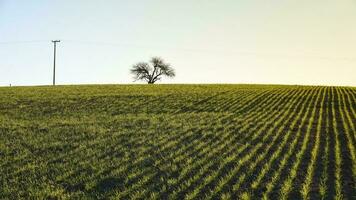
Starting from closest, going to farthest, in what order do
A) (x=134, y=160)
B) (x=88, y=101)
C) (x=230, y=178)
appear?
(x=230, y=178), (x=134, y=160), (x=88, y=101)

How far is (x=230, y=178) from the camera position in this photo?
15258 millimetres

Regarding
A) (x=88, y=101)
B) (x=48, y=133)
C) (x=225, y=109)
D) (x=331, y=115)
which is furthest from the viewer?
(x=88, y=101)

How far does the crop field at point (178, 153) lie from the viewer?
1436 centimetres

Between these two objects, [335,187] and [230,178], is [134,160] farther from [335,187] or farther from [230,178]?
[335,187]

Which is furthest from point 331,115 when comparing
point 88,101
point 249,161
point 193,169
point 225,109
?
point 88,101

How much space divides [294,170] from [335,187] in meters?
2.06

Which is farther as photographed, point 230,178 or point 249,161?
point 249,161

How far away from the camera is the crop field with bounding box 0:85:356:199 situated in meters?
14.4

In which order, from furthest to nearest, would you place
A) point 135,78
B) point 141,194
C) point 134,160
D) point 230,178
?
point 135,78 < point 134,160 < point 230,178 < point 141,194

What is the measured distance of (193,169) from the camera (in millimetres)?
16594

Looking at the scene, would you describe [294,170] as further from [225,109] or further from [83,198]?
[225,109]

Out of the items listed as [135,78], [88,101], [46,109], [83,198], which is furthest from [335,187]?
[135,78]

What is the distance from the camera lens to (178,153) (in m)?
19.3

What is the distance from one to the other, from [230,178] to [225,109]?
20042 mm
